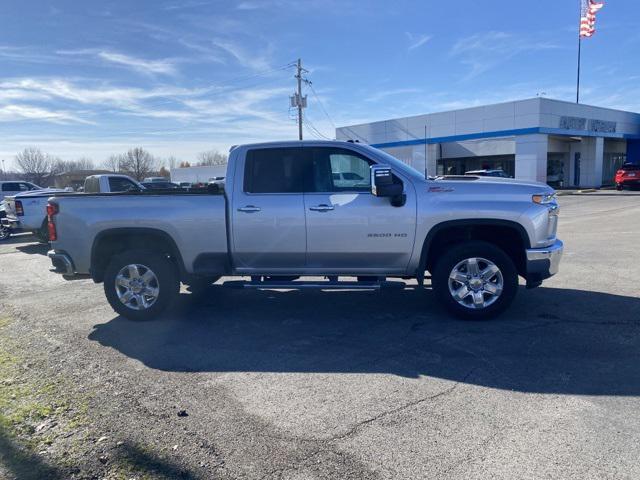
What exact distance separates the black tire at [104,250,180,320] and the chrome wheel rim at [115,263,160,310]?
0.10 ft

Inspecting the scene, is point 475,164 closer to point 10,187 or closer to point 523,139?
point 523,139

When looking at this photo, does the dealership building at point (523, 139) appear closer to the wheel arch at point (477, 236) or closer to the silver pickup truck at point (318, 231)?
the wheel arch at point (477, 236)

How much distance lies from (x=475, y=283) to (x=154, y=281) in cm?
389

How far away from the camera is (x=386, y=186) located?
5.32 m

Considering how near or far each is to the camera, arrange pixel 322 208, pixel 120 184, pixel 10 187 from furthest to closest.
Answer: pixel 10 187 < pixel 120 184 < pixel 322 208

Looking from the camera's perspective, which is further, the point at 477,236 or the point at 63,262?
the point at 63,262

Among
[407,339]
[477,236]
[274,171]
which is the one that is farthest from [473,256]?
[274,171]

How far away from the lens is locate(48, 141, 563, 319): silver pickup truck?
547 cm

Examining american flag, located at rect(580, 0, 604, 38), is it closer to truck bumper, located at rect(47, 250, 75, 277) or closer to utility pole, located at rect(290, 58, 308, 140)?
utility pole, located at rect(290, 58, 308, 140)

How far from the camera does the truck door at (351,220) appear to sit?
555 centimetres

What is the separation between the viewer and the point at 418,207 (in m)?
5.51

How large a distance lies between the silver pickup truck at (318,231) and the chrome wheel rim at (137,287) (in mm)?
13

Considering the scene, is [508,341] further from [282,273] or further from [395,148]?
[395,148]

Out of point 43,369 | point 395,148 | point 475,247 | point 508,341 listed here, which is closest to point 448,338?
point 508,341
